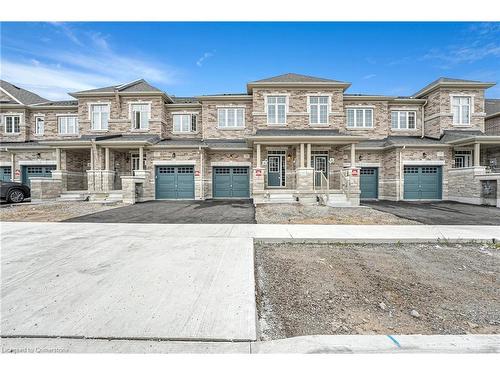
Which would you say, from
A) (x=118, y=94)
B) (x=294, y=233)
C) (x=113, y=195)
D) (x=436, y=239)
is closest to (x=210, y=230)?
(x=294, y=233)

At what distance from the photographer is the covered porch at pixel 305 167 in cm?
1430

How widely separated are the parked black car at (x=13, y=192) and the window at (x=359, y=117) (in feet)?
77.5

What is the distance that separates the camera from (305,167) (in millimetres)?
15289

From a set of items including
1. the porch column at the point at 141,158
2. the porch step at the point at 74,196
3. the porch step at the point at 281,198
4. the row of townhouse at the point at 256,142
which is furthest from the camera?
the porch column at the point at 141,158

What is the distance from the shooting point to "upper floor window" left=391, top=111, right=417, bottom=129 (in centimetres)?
1941

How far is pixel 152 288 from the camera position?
3.59 m

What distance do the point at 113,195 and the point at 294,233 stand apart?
561 inches

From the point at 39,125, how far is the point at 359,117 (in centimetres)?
Answer: 2740

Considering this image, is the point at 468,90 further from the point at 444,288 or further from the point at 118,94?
the point at 118,94

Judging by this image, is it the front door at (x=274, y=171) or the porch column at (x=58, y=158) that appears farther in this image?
the front door at (x=274, y=171)

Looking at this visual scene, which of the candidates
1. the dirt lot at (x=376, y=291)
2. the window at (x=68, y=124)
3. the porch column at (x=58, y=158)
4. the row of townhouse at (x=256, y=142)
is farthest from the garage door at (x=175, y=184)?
the dirt lot at (x=376, y=291)

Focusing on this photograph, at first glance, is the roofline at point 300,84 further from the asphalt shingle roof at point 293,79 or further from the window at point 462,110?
the window at point 462,110

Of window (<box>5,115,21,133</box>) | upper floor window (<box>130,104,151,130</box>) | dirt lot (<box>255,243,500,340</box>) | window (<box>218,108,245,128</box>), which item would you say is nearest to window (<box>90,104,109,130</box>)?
upper floor window (<box>130,104,151,130</box>)

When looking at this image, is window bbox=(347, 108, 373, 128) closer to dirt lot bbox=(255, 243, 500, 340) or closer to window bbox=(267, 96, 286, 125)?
window bbox=(267, 96, 286, 125)
